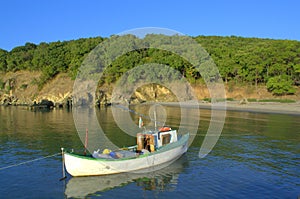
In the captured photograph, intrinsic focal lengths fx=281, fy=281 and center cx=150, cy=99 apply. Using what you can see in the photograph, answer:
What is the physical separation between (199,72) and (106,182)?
89.5 m

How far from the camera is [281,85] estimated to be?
3420 inches

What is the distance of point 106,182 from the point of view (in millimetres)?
20531

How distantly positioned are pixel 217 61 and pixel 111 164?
3501 inches

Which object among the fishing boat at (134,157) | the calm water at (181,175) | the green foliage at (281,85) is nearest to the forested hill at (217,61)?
the green foliage at (281,85)

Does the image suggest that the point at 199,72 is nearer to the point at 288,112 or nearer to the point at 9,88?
the point at 288,112

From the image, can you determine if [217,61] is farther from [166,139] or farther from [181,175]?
[181,175]

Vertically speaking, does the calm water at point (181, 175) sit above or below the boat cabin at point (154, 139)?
below

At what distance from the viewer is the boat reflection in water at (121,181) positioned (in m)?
19.2

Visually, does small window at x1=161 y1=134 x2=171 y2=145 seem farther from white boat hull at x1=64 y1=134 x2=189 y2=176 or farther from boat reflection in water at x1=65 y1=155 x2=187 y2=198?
boat reflection in water at x1=65 y1=155 x2=187 y2=198

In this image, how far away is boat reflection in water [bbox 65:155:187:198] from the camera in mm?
19219

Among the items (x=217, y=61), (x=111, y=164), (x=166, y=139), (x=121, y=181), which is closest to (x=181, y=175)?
(x=121, y=181)

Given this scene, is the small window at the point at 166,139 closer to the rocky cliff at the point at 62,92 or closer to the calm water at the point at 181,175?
the calm water at the point at 181,175

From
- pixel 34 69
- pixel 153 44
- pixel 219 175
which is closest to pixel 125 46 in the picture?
→ pixel 153 44

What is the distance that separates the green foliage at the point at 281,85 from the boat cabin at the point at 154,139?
71025 mm
